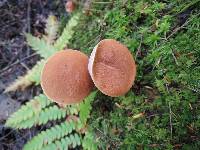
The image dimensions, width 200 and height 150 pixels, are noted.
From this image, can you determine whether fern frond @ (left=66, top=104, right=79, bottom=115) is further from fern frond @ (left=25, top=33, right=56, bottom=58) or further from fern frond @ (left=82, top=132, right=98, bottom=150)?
A: fern frond @ (left=25, top=33, right=56, bottom=58)

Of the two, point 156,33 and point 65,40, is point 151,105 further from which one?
point 65,40

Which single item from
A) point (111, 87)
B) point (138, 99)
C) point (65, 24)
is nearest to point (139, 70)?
point (138, 99)

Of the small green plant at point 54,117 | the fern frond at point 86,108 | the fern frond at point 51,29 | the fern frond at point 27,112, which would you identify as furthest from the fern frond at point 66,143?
the fern frond at point 51,29

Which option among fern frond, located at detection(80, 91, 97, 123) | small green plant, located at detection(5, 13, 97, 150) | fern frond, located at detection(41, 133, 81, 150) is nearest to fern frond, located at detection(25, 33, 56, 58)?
small green plant, located at detection(5, 13, 97, 150)

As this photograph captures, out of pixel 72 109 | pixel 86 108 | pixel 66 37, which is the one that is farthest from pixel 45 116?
pixel 66 37

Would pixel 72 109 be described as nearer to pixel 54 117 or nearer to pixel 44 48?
pixel 54 117

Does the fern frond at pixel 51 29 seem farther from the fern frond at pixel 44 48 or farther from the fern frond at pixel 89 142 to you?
the fern frond at pixel 89 142

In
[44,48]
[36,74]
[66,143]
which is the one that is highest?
[44,48]
